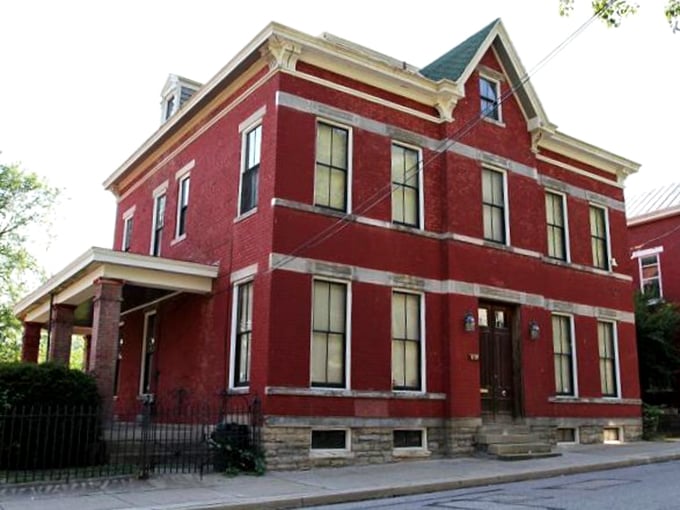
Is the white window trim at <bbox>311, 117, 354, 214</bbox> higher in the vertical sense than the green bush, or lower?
higher

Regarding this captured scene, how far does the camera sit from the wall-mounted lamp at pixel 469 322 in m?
16.2

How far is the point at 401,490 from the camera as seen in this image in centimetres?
1140

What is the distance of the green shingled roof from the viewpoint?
18.0 metres

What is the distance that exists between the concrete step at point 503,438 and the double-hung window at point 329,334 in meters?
3.62

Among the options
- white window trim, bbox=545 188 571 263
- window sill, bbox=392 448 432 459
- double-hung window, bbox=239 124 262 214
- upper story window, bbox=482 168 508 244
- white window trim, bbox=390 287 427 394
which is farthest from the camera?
white window trim, bbox=545 188 571 263

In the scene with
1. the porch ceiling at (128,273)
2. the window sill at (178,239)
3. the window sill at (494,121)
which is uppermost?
the window sill at (494,121)

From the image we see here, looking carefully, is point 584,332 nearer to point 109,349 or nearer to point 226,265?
point 226,265

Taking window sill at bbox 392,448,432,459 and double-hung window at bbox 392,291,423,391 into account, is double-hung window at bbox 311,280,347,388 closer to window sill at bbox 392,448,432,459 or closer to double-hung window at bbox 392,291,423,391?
double-hung window at bbox 392,291,423,391

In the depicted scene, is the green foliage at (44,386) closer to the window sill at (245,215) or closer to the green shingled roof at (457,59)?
the window sill at (245,215)

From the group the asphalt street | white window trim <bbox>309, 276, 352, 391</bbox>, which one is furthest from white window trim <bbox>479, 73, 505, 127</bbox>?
the asphalt street

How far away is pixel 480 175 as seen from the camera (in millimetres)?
17656

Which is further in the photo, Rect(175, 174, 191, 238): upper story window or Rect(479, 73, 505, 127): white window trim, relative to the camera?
Rect(175, 174, 191, 238): upper story window

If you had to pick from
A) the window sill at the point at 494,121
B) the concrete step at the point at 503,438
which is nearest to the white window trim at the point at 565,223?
the window sill at the point at 494,121

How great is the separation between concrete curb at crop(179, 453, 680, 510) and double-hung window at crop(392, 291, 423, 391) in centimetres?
331
